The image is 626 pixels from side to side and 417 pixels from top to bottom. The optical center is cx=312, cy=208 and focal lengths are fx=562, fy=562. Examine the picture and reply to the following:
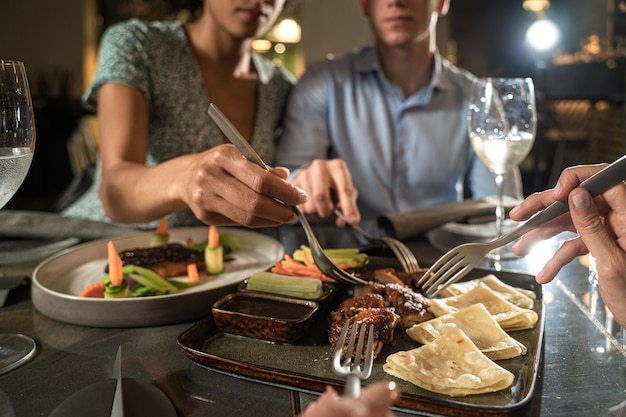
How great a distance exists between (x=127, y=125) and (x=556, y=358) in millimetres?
1485

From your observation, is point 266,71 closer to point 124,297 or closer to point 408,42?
point 408,42

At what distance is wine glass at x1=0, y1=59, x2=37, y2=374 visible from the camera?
0.82 metres

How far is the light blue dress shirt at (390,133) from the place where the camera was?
252cm

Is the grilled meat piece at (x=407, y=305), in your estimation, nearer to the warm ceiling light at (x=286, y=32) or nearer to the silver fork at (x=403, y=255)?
the silver fork at (x=403, y=255)

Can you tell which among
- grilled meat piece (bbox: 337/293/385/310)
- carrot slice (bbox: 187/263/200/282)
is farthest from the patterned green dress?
grilled meat piece (bbox: 337/293/385/310)

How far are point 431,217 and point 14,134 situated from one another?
1.18 meters

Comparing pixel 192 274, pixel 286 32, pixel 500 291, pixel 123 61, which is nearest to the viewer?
pixel 500 291

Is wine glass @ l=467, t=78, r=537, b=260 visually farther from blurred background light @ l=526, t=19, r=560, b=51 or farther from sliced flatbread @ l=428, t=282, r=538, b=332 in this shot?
blurred background light @ l=526, t=19, r=560, b=51

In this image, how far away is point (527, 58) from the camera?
29.2ft

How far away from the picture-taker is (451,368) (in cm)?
78

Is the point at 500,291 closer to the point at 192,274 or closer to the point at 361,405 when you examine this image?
the point at 192,274

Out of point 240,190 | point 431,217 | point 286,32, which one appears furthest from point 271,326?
point 286,32

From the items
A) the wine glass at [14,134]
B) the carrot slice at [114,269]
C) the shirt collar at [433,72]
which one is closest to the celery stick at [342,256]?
the carrot slice at [114,269]

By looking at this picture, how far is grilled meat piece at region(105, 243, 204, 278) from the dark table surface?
0.76 ft
